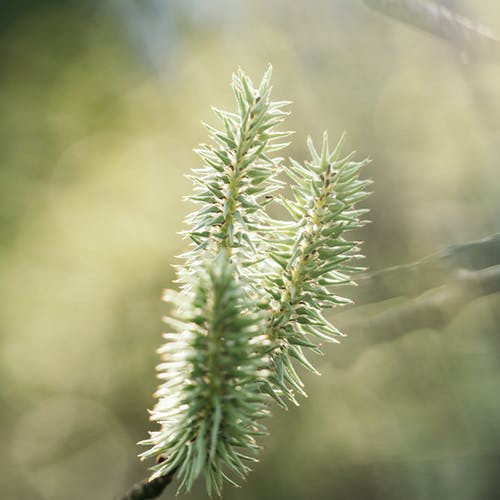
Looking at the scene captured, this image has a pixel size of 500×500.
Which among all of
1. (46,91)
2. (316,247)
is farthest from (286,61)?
(316,247)

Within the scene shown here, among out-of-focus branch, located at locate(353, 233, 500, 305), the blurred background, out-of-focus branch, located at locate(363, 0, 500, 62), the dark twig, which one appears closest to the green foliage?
the dark twig

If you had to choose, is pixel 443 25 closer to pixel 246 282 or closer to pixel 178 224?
pixel 246 282

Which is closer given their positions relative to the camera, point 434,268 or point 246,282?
point 246,282

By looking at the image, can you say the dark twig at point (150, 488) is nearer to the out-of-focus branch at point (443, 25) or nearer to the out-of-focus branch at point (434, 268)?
the out-of-focus branch at point (434, 268)

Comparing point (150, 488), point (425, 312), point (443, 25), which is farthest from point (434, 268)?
point (150, 488)

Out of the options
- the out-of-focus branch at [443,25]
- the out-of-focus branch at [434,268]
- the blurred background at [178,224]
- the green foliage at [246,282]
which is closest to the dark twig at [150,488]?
the green foliage at [246,282]

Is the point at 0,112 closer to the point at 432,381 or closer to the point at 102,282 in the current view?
the point at 102,282
